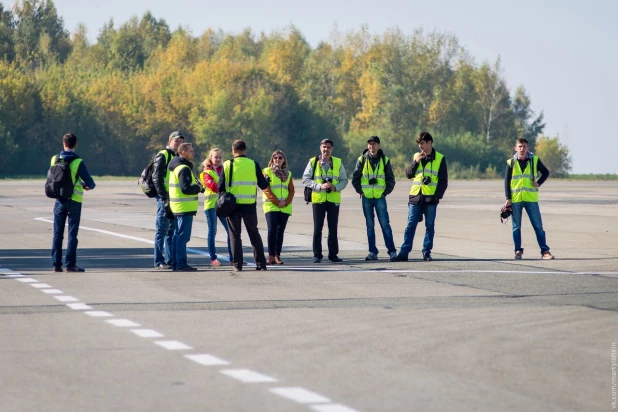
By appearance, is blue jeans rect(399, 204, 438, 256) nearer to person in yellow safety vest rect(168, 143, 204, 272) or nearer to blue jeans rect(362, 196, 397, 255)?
blue jeans rect(362, 196, 397, 255)

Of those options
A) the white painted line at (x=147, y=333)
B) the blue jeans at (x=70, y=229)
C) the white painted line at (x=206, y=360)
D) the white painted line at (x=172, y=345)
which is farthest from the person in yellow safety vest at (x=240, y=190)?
the white painted line at (x=206, y=360)

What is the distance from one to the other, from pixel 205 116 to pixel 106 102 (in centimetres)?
880

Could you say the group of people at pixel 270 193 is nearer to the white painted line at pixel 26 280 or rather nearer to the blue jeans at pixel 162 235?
the blue jeans at pixel 162 235

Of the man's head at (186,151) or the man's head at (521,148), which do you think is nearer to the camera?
the man's head at (186,151)

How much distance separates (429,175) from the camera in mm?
19250

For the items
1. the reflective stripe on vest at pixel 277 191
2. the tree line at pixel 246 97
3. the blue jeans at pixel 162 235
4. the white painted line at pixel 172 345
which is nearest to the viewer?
the white painted line at pixel 172 345

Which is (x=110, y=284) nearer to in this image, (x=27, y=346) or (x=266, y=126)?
(x=27, y=346)

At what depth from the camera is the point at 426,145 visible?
19125 millimetres

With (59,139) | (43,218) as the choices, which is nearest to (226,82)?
(59,139)

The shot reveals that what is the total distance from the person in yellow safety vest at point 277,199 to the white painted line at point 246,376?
9.85 meters

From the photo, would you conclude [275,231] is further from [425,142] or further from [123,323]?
[123,323]

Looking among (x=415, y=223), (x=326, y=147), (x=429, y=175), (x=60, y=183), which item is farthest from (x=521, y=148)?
(x=60, y=183)

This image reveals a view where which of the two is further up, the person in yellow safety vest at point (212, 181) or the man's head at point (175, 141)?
the man's head at point (175, 141)

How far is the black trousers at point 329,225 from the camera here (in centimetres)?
1891
